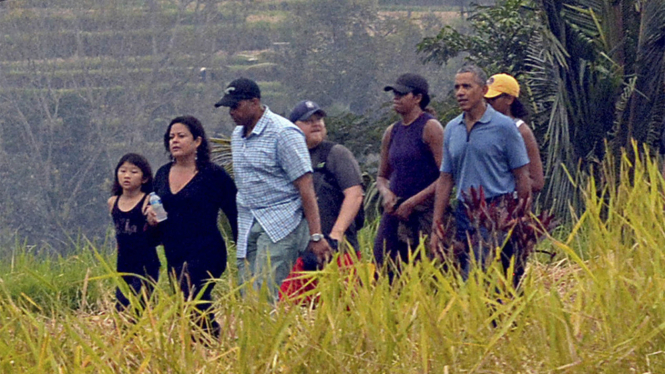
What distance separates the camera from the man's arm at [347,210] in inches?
183

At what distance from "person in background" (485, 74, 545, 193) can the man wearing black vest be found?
64 cm

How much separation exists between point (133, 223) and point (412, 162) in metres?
1.17

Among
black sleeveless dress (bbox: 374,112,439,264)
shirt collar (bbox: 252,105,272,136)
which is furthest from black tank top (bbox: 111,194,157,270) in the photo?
black sleeveless dress (bbox: 374,112,439,264)

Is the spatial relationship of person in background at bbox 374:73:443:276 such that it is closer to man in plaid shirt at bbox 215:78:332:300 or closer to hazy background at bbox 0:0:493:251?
man in plaid shirt at bbox 215:78:332:300

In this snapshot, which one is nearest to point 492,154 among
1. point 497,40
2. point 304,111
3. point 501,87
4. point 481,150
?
point 481,150

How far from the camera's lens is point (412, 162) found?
16.0 feet

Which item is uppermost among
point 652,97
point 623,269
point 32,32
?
point 623,269

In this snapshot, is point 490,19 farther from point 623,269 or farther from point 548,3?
point 623,269

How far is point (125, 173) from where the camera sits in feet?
15.9

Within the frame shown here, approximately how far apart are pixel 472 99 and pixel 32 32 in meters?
37.3

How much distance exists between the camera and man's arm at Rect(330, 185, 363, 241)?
Result: 183 inches

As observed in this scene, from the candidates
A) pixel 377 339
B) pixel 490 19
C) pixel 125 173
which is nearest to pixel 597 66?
pixel 490 19

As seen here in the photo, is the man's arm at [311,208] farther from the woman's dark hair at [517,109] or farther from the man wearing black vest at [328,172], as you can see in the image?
the woman's dark hair at [517,109]

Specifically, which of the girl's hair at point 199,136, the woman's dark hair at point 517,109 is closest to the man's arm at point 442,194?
the woman's dark hair at point 517,109
